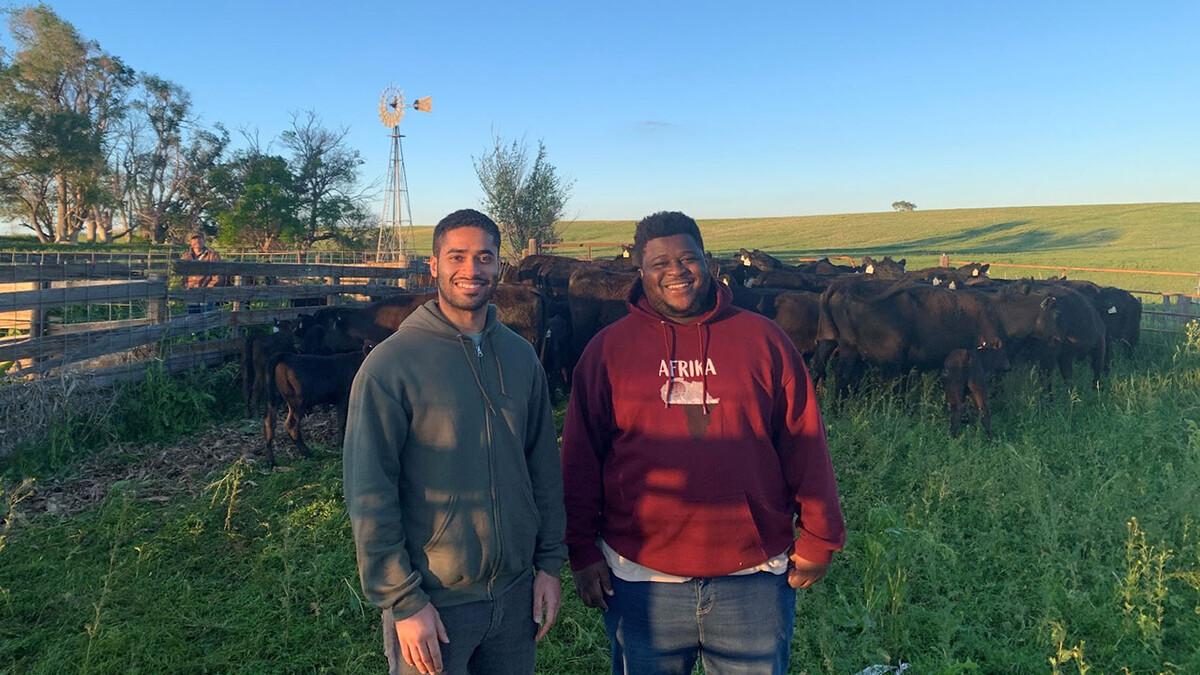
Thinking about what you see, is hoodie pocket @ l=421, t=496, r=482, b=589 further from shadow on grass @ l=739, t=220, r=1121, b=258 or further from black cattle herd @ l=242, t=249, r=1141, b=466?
shadow on grass @ l=739, t=220, r=1121, b=258

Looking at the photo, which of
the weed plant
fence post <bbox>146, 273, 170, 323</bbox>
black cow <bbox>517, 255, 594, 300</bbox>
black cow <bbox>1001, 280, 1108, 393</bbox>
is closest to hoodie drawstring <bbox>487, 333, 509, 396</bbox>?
the weed plant

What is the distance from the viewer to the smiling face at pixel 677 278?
230 centimetres

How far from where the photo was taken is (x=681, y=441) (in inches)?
87.5

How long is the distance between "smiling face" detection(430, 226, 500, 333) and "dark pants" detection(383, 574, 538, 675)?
0.89 m

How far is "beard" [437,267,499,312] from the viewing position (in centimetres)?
222

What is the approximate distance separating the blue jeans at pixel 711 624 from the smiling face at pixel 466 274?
1055 mm

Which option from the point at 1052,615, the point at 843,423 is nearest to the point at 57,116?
the point at 843,423

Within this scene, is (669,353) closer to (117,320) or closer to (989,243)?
(117,320)

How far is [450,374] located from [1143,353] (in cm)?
1517

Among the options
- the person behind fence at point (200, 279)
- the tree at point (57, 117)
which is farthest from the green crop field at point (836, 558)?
the tree at point (57, 117)

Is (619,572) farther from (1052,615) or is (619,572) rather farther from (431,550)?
(1052,615)

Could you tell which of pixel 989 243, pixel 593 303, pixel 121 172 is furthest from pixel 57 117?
pixel 989 243

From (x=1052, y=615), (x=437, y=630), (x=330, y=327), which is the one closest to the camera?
(x=437, y=630)

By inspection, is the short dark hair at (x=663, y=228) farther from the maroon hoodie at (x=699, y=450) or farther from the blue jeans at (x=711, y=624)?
the blue jeans at (x=711, y=624)
